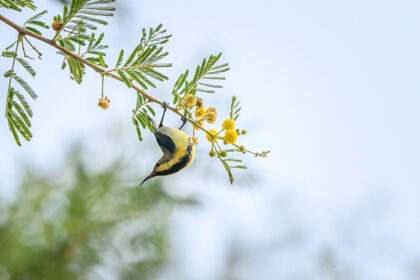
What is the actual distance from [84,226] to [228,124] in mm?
2784

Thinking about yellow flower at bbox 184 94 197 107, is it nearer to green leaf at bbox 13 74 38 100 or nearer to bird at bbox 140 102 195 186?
bird at bbox 140 102 195 186

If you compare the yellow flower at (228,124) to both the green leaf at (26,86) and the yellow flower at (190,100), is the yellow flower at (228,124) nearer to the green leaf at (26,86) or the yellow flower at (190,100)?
the yellow flower at (190,100)

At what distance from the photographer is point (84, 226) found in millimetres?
3633

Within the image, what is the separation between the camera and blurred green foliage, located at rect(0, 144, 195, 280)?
3.52 meters

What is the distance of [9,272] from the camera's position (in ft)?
11.4

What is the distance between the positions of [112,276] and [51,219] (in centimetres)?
74

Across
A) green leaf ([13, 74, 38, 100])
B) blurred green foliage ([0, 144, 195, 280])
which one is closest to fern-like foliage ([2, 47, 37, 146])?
green leaf ([13, 74, 38, 100])

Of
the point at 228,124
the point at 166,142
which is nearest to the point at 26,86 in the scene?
the point at 166,142

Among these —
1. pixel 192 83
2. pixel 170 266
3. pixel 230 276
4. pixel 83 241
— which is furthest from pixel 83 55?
pixel 230 276

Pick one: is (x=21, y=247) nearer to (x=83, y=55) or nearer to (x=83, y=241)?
(x=83, y=241)

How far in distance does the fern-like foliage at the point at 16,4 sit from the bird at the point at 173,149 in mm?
436

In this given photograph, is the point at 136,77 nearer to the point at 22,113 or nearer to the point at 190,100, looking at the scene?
the point at 190,100

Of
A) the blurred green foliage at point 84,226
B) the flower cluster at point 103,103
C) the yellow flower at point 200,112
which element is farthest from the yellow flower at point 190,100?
the blurred green foliage at point 84,226

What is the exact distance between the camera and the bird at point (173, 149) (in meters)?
1.16
